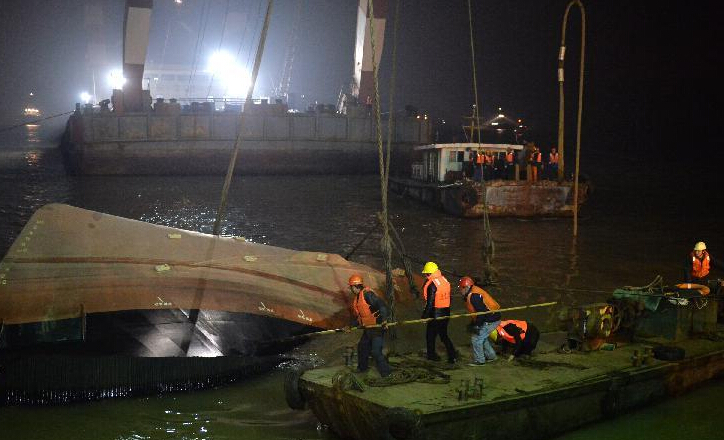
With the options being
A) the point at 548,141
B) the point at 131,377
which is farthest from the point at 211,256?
the point at 548,141

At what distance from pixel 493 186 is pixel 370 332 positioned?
22.7 metres

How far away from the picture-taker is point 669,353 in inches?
382

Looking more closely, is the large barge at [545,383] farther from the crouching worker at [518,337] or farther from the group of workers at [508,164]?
the group of workers at [508,164]

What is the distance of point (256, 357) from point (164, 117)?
39.2 metres

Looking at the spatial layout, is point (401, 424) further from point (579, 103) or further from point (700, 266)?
point (579, 103)

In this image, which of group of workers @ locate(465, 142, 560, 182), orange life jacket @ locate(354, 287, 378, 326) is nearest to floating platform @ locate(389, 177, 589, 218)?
group of workers @ locate(465, 142, 560, 182)

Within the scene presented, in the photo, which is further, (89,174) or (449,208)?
(89,174)

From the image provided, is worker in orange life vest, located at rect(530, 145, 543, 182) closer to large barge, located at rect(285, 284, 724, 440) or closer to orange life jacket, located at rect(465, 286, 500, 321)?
large barge, located at rect(285, 284, 724, 440)

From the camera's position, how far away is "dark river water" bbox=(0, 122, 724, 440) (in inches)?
352

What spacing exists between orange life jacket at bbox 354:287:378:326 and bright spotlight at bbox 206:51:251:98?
261 feet

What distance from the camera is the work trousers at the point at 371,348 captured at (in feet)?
27.6

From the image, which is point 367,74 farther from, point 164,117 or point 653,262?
point 653,262

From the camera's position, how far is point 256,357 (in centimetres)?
1084

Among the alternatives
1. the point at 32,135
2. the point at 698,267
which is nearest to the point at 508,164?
the point at 698,267
